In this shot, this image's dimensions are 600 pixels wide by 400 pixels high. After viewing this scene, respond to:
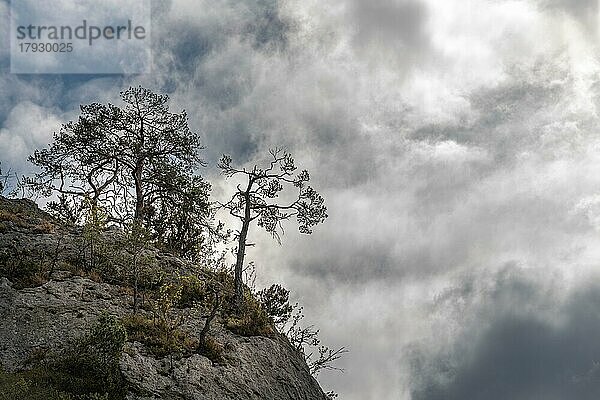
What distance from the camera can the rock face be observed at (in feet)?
67.8

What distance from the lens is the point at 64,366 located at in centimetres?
1998

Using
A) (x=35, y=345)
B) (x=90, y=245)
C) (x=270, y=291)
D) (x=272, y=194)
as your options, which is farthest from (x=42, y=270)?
(x=270, y=291)

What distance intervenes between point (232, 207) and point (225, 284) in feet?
13.2

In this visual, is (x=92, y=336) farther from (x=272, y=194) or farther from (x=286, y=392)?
(x=272, y=194)

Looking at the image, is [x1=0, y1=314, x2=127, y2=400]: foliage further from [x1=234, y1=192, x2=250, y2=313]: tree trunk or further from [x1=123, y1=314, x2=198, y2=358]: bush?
[x1=234, y1=192, x2=250, y2=313]: tree trunk

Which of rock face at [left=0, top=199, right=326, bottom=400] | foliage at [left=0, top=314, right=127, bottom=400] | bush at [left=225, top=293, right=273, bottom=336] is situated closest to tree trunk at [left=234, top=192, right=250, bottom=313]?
bush at [left=225, top=293, right=273, bottom=336]

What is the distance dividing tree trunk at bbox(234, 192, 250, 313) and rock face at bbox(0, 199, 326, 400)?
261 centimetres

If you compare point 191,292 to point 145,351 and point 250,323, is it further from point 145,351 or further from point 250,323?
point 145,351

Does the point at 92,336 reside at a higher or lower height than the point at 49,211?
lower

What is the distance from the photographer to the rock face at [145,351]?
20.7 m

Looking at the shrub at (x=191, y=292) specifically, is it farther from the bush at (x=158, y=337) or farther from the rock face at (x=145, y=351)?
the bush at (x=158, y=337)

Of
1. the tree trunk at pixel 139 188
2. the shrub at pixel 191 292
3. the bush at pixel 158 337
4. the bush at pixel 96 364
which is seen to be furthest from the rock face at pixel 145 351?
the tree trunk at pixel 139 188

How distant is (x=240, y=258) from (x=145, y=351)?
29.2 feet

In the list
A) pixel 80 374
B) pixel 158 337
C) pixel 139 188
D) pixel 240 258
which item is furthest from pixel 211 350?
pixel 139 188
